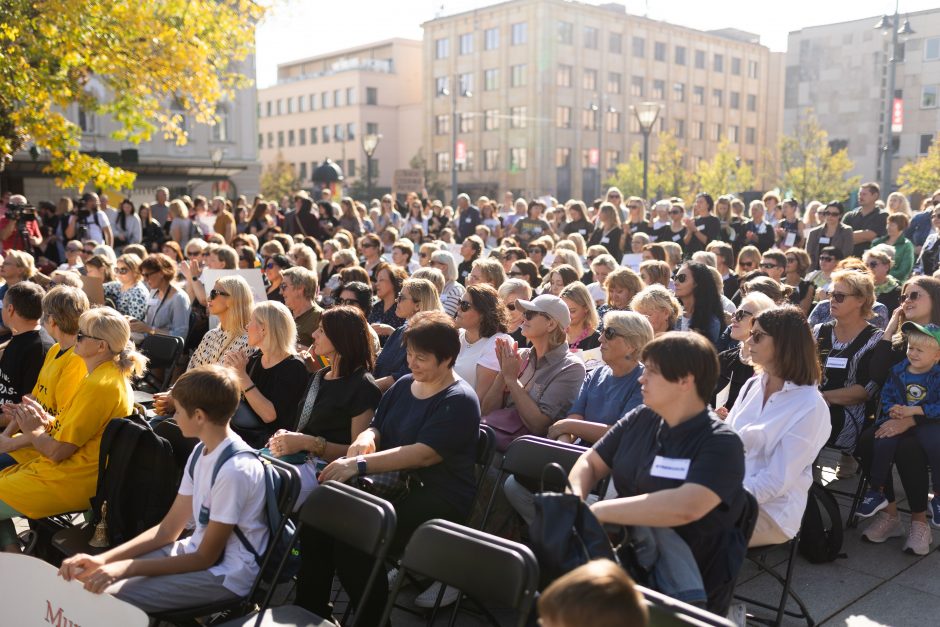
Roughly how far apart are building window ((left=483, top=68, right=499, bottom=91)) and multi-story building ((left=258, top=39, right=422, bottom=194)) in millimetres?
11232

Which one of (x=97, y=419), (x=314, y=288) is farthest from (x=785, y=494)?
(x=314, y=288)

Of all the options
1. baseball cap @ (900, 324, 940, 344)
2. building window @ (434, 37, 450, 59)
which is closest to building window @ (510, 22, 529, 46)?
building window @ (434, 37, 450, 59)

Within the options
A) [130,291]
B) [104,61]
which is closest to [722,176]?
[104,61]

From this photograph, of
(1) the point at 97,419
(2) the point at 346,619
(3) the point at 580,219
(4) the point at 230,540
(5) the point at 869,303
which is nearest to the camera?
(4) the point at 230,540

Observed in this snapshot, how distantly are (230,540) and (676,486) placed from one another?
1.85 meters

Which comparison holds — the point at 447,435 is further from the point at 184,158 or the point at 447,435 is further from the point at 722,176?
the point at 722,176

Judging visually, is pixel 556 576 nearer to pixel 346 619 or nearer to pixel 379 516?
pixel 379 516

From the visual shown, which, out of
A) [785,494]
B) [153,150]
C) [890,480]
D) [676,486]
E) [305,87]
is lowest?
[890,480]

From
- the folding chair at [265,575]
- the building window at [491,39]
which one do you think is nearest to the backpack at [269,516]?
the folding chair at [265,575]

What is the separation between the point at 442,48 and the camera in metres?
69.1

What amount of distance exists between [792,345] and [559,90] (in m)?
62.1

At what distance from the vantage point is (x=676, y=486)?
3.07 metres

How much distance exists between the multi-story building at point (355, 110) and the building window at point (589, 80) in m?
17.2

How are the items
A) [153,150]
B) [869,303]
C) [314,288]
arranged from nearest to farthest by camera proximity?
[869,303] < [314,288] < [153,150]
